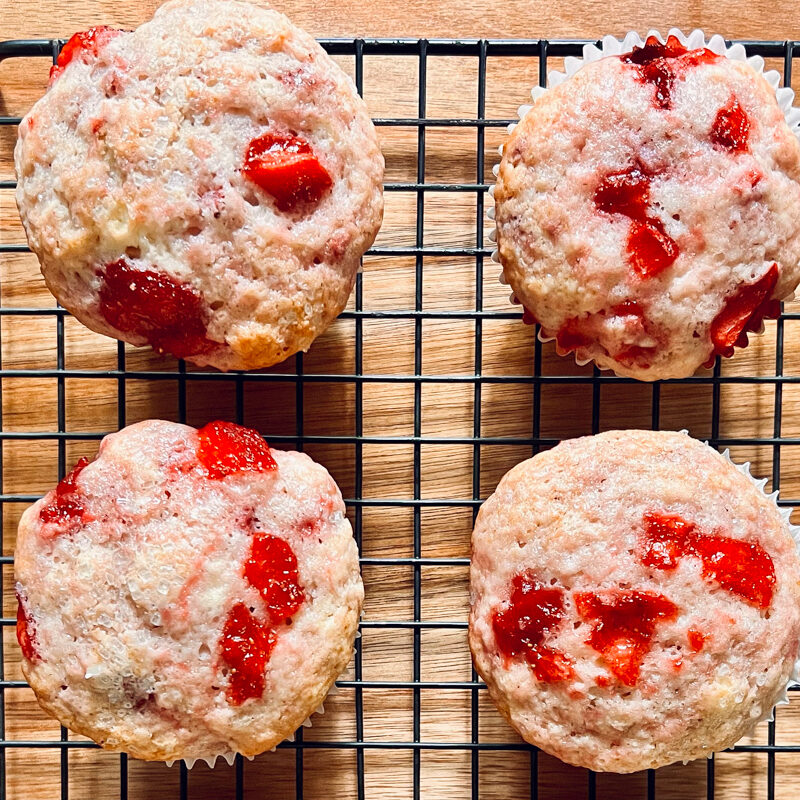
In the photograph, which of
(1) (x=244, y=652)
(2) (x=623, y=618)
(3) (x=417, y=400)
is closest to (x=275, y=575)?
(1) (x=244, y=652)

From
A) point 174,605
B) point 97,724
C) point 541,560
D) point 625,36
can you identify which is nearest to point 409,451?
point 541,560

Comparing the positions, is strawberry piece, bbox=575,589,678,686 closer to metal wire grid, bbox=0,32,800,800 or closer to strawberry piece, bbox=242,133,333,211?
metal wire grid, bbox=0,32,800,800

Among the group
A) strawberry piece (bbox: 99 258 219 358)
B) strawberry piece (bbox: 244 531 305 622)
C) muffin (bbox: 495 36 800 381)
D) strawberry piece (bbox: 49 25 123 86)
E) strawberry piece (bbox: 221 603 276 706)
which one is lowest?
strawberry piece (bbox: 221 603 276 706)

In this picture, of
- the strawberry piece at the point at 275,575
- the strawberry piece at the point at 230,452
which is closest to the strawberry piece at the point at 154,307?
the strawberry piece at the point at 230,452

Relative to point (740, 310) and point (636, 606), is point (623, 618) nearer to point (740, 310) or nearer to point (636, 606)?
point (636, 606)

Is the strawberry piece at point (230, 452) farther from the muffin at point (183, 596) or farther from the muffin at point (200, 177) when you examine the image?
the muffin at point (200, 177)

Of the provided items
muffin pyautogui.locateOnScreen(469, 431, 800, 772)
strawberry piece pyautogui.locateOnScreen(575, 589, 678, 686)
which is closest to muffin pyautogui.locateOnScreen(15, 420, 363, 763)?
muffin pyautogui.locateOnScreen(469, 431, 800, 772)
